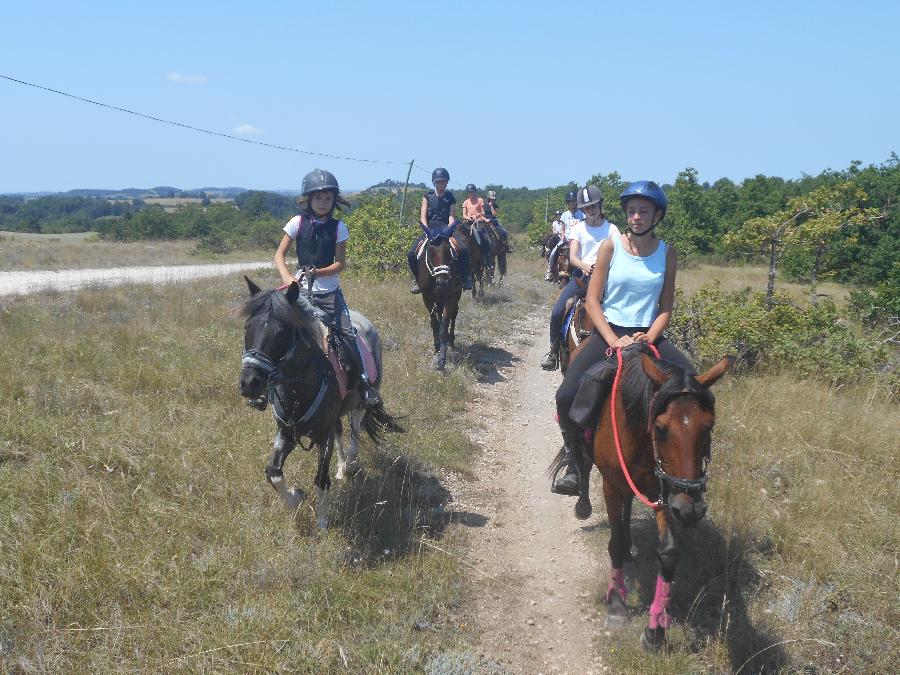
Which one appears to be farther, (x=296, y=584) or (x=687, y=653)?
(x=296, y=584)

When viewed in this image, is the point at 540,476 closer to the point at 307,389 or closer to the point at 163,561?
the point at 307,389

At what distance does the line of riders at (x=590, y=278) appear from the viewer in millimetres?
4742

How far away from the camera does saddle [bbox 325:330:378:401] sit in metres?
5.84

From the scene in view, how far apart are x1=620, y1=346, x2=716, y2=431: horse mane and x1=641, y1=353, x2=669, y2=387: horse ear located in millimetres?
44

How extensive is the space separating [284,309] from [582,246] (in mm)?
4308

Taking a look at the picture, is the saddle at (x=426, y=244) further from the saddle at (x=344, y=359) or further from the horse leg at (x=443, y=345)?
the saddle at (x=344, y=359)

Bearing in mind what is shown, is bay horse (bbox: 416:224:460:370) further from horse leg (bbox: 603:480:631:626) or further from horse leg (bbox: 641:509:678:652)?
horse leg (bbox: 641:509:678:652)

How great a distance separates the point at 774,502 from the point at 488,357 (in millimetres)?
7057

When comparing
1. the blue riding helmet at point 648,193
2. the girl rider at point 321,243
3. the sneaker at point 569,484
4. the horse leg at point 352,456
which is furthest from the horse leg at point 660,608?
the horse leg at point 352,456

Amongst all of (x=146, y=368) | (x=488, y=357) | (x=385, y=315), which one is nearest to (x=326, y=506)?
(x=146, y=368)

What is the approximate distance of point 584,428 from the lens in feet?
15.9

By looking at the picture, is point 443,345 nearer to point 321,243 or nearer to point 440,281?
point 440,281

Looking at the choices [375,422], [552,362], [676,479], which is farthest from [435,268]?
[676,479]

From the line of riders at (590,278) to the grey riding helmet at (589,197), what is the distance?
0.01 m
